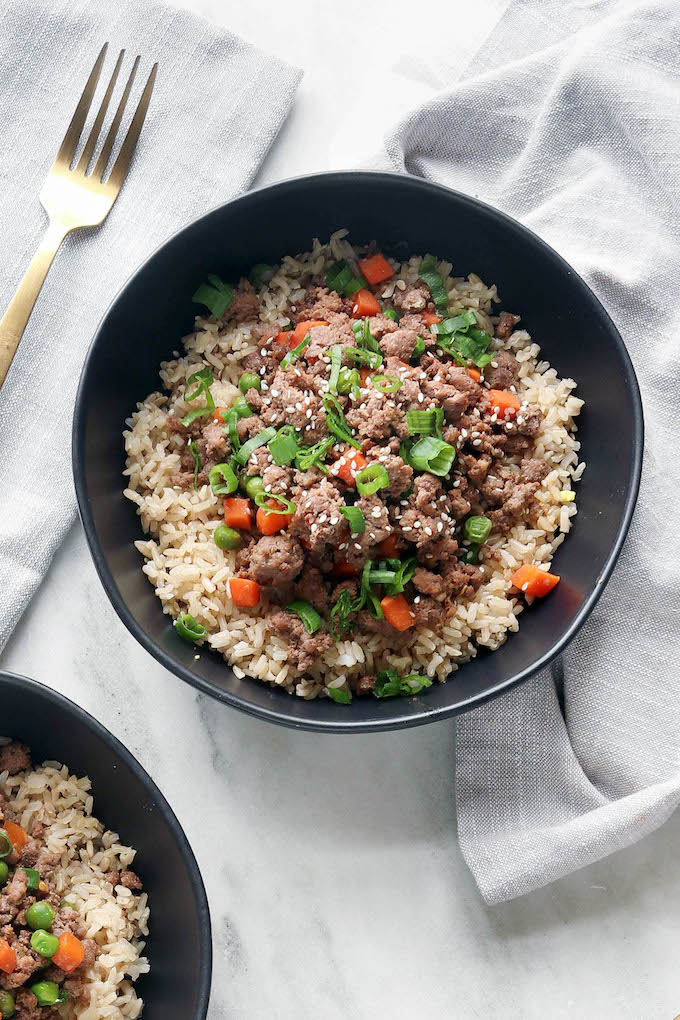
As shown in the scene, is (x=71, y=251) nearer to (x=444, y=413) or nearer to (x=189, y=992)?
(x=444, y=413)

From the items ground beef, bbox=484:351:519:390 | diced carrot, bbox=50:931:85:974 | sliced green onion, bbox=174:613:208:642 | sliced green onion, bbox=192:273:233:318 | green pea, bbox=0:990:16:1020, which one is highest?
ground beef, bbox=484:351:519:390

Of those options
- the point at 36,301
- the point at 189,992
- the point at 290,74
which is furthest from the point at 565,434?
the point at 189,992

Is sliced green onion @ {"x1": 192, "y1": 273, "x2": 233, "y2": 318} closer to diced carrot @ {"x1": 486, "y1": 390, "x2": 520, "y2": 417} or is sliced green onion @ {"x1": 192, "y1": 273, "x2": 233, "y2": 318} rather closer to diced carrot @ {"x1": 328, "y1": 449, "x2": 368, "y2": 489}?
diced carrot @ {"x1": 328, "y1": 449, "x2": 368, "y2": 489}

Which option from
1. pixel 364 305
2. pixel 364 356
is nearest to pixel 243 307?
pixel 364 305

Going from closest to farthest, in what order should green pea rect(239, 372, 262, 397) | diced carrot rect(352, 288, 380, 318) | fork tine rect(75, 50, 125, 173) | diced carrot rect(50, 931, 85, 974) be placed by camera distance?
diced carrot rect(50, 931, 85, 974) → green pea rect(239, 372, 262, 397) → diced carrot rect(352, 288, 380, 318) → fork tine rect(75, 50, 125, 173)

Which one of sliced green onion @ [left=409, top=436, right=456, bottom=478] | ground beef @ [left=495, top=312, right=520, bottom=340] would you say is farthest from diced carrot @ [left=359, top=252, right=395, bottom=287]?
sliced green onion @ [left=409, top=436, right=456, bottom=478]

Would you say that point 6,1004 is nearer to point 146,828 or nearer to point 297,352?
point 146,828

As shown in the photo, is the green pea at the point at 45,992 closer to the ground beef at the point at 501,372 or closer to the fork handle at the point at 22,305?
the fork handle at the point at 22,305

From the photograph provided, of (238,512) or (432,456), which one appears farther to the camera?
(238,512)
